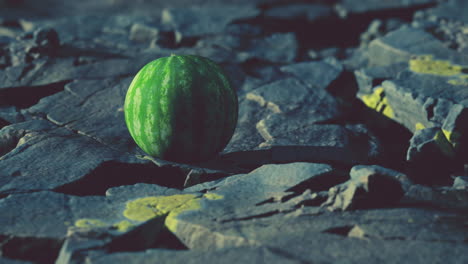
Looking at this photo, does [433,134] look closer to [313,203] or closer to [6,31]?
[313,203]

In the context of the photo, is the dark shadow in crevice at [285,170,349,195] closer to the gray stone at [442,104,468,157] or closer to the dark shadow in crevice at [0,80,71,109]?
the gray stone at [442,104,468,157]

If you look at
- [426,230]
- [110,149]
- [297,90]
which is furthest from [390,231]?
[297,90]

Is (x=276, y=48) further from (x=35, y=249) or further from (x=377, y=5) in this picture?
(x=35, y=249)

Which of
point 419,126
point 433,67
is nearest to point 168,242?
point 419,126

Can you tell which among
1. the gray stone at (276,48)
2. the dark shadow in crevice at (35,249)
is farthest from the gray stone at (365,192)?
the gray stone at (276,48)

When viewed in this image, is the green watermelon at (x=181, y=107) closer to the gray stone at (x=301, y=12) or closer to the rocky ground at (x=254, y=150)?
the rocky ground at (x=254, y=150)

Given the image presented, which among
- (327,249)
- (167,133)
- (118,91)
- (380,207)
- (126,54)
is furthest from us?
(126,54)

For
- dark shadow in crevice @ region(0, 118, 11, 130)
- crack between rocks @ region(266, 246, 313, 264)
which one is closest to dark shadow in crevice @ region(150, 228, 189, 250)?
crack between rocks @ region(266, 246, 313, 264)
